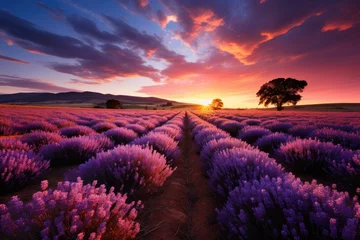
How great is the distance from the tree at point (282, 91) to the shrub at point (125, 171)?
178 feet

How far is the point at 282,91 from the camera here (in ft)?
164

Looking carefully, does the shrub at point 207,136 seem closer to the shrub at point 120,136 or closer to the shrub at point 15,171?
the shrub at point 120,136

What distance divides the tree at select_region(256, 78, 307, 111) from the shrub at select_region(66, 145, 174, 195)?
54368mm

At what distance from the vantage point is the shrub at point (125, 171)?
87.3 inches

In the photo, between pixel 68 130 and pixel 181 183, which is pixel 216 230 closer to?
pixel 181 183

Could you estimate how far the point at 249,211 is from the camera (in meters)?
1.45

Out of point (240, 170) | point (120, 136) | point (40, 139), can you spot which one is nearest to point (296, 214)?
point (240, 170)

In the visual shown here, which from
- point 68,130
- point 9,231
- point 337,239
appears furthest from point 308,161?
point 68,130

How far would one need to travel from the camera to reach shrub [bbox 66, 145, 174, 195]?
2217mm

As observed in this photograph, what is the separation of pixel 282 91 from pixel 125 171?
2184 inches

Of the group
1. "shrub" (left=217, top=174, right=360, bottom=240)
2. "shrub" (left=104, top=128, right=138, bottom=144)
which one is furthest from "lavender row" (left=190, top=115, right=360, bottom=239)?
"shrub" (left=104, top=128, right=138, bottom=144)

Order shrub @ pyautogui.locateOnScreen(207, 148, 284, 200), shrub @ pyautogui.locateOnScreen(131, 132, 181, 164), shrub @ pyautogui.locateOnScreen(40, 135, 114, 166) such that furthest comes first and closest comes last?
shrub @ pyautogui.locateOnScreen(131, 132, 181, 164) → shrub @ pyautogui.locateOnScreen(40, 135, 114, 166) → shrub @ pyautogui.locateOnScreen(207, 148, 284, 200)

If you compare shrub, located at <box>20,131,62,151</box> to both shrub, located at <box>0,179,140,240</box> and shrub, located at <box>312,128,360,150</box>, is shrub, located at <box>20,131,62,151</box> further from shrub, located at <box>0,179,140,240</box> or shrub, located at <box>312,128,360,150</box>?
shrub, located at <box>312,128,360,150</box>

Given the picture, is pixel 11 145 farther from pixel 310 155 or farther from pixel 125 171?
pixel 310 155
